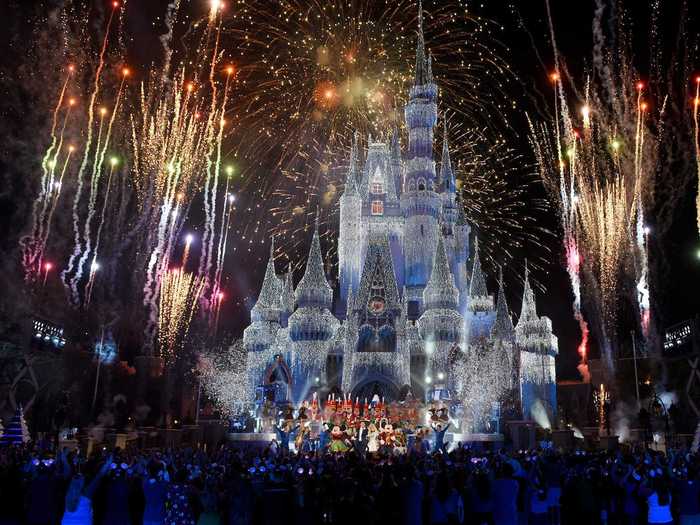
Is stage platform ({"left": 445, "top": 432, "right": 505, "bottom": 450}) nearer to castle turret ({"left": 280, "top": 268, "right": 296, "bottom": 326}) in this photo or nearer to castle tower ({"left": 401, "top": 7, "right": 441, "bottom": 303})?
castle tower ({"left": 401, "top": 7, "right": 441, "bottom": 303})

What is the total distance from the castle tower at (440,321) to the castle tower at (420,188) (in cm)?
652

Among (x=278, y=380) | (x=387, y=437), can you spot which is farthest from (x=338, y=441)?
(x=278, y=380)

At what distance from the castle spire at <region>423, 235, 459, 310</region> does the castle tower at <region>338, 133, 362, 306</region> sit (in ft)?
35.5

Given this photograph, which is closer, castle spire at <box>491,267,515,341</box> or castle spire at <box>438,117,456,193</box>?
castle spire at <box>491,267,515,341</box>

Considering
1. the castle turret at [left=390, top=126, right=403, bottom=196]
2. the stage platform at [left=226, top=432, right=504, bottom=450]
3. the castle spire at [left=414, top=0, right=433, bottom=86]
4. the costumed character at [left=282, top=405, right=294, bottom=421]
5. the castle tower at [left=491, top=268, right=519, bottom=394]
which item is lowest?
the stage platform at [left=226, top=432, right=504, bottom=450]

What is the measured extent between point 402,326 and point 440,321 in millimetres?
3232

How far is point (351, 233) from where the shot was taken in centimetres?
6856

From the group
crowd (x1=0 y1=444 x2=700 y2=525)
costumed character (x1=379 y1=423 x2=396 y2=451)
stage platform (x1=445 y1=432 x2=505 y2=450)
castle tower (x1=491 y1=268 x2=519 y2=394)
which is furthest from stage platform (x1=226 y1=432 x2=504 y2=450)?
crowd (x1=0 y1=444 x2=700 y2=525)

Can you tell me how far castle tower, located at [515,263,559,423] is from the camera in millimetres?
57781

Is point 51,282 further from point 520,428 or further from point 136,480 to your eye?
point 136,480

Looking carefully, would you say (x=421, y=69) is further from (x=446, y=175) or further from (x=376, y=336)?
(x=376, y=336)

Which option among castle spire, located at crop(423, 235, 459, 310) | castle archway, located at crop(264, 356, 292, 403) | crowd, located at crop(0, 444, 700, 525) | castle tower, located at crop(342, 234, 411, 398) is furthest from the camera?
castle spire, located at crop(423, 235, 459, 310)

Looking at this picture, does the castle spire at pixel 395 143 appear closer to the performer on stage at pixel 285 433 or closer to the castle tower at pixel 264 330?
the castle tower at pixel 264 330

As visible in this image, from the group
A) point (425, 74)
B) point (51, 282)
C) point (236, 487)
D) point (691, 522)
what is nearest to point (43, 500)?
point (236, 487)
